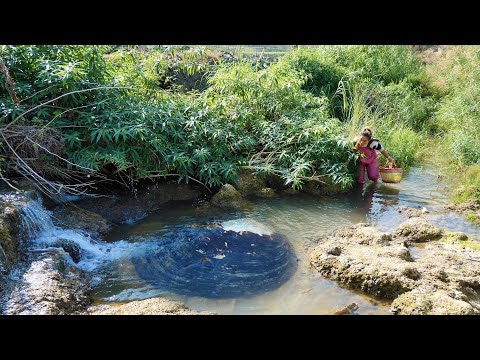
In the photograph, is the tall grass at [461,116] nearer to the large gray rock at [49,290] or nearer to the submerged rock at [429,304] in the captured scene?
the submerged rock at [429,304]

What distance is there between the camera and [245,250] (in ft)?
15.1

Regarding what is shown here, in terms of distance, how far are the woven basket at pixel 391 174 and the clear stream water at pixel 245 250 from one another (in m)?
0.26

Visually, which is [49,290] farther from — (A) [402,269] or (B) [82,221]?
(A) [402,269]

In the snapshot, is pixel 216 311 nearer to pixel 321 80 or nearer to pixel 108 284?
pixel 108 284

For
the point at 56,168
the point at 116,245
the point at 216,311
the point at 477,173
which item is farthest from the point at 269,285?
the point at 477,173

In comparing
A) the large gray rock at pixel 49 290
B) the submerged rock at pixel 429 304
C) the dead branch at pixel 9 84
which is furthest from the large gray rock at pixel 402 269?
the dead branch at pixel 9 84

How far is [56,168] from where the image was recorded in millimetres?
5152

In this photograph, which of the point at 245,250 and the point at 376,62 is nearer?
the point at 245,250

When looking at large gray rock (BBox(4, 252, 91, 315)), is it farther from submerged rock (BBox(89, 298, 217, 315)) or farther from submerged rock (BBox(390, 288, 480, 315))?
submerged rock (BBox(390, 288, 480, 315))

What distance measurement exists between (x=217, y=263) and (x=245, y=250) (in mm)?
424

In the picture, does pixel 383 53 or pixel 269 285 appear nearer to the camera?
pixel 269 285

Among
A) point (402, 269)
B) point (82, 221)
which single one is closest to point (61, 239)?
point (82, 221)

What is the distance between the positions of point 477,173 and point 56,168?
20.8ft

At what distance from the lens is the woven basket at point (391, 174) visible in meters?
6.79
